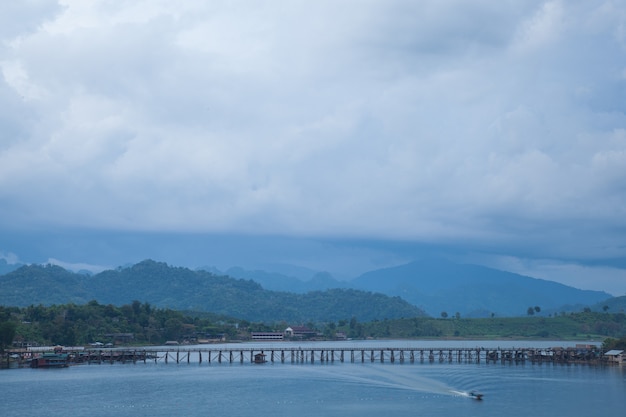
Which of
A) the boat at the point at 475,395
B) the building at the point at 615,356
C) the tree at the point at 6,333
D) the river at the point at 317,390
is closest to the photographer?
the river at the point at 317,390

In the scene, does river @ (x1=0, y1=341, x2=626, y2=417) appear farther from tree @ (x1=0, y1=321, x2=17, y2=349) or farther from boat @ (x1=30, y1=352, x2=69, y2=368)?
tree @ (x1=0, y1=321, x2=17, y2=349)

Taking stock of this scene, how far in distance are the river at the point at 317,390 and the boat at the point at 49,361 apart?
12.6 feet

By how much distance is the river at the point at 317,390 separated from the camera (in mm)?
65688

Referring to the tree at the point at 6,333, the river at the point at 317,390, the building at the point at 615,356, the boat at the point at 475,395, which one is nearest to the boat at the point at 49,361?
the river at the point at 317,390

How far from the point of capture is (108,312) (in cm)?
17250

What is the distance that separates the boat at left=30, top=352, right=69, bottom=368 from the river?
3852mm

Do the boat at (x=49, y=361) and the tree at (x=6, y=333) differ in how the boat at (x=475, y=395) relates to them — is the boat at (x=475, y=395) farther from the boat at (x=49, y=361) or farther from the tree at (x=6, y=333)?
the tree at (x=6, y=333)

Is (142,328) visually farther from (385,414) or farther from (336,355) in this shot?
(385,414)

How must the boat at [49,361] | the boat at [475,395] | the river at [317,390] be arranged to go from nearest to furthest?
1. the river at [317,390]
2. the boat at [475,395]
3. the boat at [49,361]

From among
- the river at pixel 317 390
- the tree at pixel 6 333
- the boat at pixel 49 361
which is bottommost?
the river at pixel 317 390

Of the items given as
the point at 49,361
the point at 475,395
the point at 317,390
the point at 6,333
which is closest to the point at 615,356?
the point at 475,395

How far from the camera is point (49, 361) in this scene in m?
110

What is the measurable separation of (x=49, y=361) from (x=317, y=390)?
49.9 meters

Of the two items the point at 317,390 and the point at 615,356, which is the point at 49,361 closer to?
the point at 317,390
